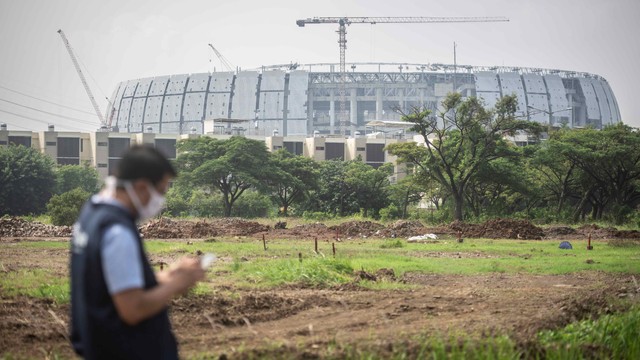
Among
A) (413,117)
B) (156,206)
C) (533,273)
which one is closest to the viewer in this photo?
(156,206)

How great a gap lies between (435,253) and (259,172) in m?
42.1

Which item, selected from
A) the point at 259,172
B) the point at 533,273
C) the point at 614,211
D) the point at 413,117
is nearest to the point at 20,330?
the point at 533,273

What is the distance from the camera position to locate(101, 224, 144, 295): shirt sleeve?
538 cm

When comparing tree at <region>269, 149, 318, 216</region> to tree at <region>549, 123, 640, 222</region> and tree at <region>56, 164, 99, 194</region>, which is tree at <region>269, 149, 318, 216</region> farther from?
tree at <region>549, 123, 640, 222</region>

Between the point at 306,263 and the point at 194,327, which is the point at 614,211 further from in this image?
the point at 194,327

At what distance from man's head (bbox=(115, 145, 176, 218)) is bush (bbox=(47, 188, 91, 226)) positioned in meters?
47.7

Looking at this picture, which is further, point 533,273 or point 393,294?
point 533,273

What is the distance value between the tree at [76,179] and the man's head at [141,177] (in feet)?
280

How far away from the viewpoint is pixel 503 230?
153 feet


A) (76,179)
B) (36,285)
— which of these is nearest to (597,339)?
(36,285)

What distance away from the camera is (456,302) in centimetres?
1627

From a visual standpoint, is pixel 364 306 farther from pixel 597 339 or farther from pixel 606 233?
pixel 606 233

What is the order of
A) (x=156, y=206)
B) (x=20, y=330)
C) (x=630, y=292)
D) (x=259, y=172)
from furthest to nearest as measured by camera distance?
(x=259, y=172) → (x=630, y=292) → (x=20, y=330) → (x=156, y=206)

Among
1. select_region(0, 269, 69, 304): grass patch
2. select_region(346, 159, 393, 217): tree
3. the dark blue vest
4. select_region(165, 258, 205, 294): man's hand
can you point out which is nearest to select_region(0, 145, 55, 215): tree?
select_region(346, 159, 393, 217): tree
